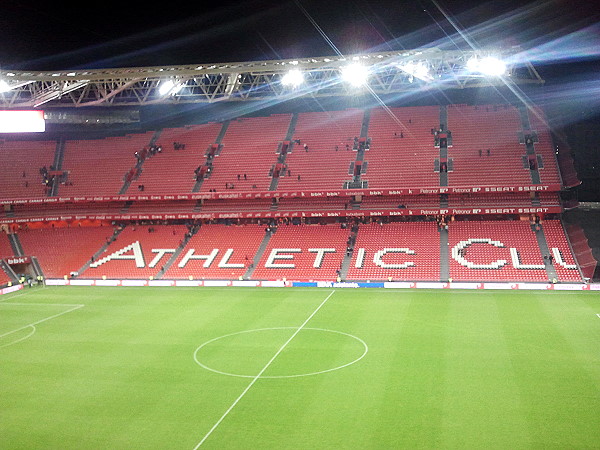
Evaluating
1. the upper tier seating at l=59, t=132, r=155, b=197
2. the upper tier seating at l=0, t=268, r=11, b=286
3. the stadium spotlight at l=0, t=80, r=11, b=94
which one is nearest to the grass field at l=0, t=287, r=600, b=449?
the upper tier seating at l=0, t=268, r=11, b=286

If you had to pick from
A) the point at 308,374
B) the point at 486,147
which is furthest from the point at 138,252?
the point at 308,374

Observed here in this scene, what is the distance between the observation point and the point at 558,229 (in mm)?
41125

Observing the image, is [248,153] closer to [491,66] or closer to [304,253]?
[304,253]

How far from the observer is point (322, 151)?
49.8 m

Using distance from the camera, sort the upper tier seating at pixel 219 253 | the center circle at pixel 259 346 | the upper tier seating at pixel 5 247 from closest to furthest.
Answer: the center circle at pixel 259 346 < the upper tier seating at pixel 219 253 < the upper tier seating at pixel 5 247

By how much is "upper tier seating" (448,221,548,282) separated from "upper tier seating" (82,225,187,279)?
74.4 feet

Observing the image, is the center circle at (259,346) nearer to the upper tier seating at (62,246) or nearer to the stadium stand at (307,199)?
the stadium stand at (307,199)

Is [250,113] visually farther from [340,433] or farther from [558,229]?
[340,433]

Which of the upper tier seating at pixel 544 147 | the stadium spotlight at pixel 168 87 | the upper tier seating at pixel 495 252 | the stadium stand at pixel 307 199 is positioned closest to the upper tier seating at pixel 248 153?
the stadium stand at pixel 307 199

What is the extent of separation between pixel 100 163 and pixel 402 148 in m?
28.0

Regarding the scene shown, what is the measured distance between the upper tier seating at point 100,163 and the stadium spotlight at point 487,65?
3117cm

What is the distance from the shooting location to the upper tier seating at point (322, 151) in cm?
4700

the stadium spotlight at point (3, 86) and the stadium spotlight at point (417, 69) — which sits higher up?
the stadium spotlight at point (417, 69)

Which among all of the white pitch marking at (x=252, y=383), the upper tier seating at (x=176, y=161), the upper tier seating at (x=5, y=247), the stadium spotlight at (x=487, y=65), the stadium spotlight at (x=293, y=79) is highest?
the stadium spotlight at (x=487, y=65)
